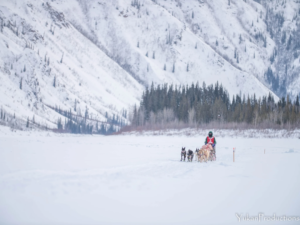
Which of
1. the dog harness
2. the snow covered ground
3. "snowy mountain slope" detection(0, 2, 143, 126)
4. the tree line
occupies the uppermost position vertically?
"snowy mountain slope" detection(0, 2, 143, 126)

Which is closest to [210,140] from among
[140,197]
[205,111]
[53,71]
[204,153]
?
[204,153]

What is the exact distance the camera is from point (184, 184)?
12914 mm

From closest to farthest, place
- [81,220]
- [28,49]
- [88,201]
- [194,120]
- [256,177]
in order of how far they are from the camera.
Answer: [81,220]
[88,201]
[256,177]
[194,120]
[28,49]

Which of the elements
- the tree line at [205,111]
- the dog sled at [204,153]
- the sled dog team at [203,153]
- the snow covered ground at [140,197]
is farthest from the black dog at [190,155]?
the tree line at [205,111]

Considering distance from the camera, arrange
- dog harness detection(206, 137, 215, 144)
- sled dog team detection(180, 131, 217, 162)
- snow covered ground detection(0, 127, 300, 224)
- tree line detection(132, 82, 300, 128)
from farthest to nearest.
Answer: tree line detection(132, 82, 300, 128) → dog harness detection(206, 137, 215, 144) → sled dog team detection(180, 131, 217, 162) → snow covered ground detection(0, 127, 300, 224)

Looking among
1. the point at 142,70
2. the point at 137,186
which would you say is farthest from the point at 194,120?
the point at 142,70

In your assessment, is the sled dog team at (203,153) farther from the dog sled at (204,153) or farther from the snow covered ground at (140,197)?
the snow covered ground at (140,197)

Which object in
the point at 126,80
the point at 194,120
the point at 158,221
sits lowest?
the point at 158,221

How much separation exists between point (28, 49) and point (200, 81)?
10450 cm

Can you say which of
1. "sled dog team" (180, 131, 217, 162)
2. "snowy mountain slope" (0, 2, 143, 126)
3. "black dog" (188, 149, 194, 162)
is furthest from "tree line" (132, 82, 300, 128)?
"black dog" (188, 149, 194, 162)

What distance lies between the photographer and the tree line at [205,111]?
69.1 meters

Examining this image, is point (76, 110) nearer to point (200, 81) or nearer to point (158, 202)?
point (200, 81)

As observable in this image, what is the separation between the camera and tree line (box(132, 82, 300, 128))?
69.1 m

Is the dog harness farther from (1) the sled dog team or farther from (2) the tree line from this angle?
(2) the tree line
